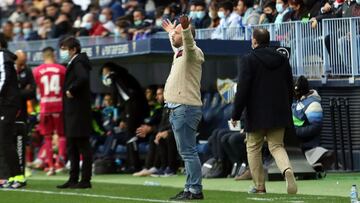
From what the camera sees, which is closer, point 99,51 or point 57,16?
point 99,51

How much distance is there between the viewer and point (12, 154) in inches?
627

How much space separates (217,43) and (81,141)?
3.80 meters

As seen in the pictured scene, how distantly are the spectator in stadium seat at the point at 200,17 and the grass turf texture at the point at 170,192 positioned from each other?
14.3ft

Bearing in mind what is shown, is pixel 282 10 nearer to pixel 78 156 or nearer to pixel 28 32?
pixel 78 156

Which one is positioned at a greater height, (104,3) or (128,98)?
(104,3)

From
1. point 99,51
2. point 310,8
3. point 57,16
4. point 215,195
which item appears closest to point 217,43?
point 310,8

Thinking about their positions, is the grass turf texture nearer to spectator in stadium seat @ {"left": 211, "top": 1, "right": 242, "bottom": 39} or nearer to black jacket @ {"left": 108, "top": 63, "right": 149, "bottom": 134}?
black jacket @ {"left": 108, "top": 63, "right": 149, "bottom": 134}

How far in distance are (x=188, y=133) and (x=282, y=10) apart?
277 inches

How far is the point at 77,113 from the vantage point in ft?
52.1

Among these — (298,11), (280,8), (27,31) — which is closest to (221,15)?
(280,8)

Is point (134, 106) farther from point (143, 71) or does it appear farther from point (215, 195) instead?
point (215, 195)

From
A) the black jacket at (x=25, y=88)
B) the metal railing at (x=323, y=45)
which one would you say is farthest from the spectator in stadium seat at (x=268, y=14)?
the black jacket at (x=25, y=88)

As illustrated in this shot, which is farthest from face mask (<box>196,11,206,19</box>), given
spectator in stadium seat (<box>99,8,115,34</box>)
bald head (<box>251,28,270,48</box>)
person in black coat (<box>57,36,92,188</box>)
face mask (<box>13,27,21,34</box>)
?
face mask (<box>13,27,21,34</box>)

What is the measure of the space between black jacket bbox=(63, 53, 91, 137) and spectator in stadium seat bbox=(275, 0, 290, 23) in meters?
4.40
